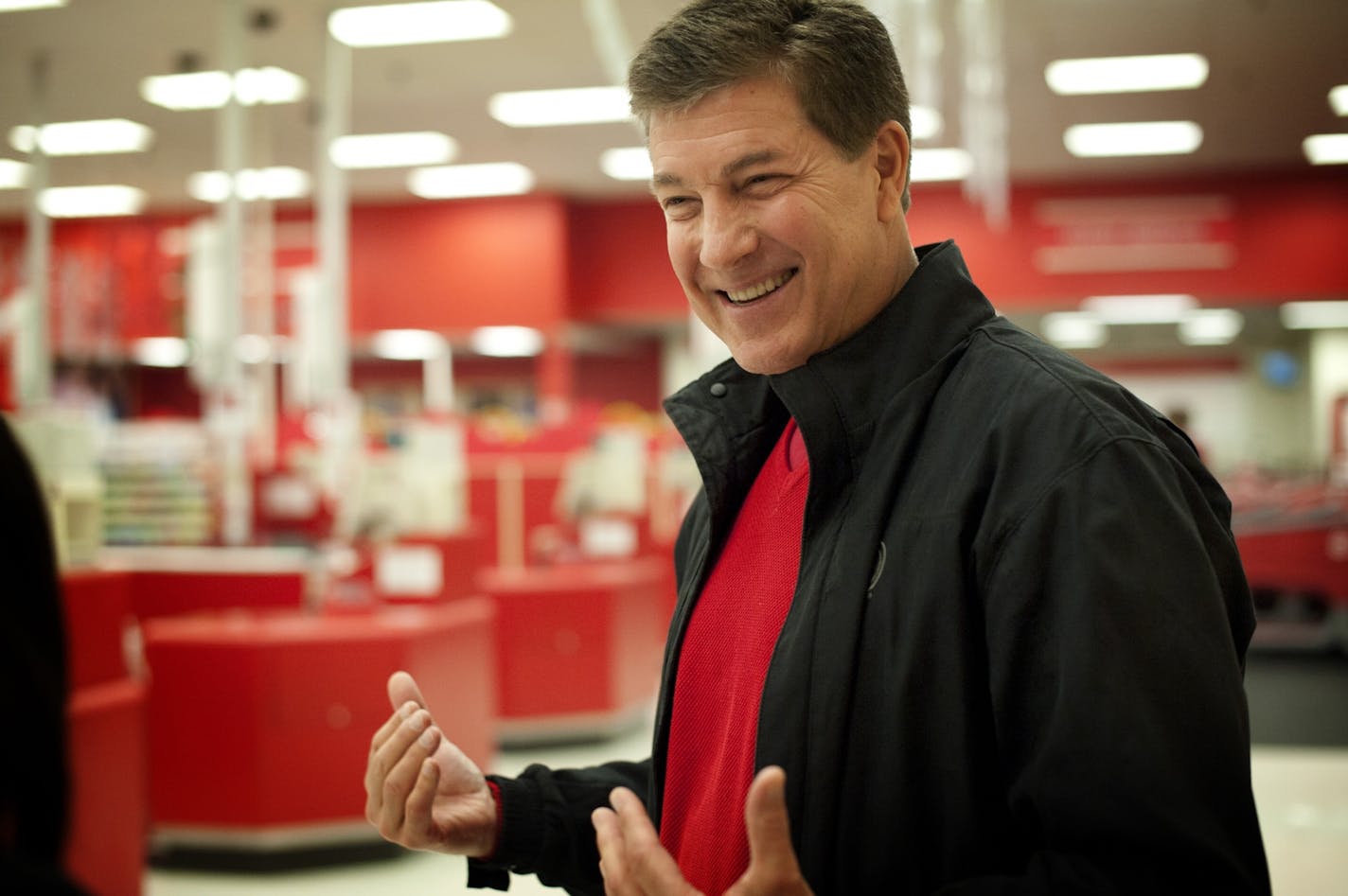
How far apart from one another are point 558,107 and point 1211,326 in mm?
8914

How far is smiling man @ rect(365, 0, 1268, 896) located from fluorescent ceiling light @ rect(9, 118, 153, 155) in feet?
33.1

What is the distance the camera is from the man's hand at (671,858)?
886mm

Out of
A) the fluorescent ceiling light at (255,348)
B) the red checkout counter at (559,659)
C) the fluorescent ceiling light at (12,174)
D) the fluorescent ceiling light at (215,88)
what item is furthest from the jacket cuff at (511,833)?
the fluorescent ceiling light at (12,174)

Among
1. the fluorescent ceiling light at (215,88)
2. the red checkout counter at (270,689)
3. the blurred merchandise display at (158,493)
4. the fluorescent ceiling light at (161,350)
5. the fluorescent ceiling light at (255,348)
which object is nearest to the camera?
the red checkout counter at (270,689)

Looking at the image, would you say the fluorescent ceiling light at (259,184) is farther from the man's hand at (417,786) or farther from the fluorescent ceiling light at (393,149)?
the man's hand at (417,786)

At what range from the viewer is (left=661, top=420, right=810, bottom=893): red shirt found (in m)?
1.19

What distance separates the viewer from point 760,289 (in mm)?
1249

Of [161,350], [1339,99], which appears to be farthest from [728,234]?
[161,350]

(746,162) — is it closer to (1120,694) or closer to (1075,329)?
(1120,694)

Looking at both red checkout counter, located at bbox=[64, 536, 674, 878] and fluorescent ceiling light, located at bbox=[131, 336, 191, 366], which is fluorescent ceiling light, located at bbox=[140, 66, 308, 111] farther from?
fluorescent ceiling light, located at bbox=[131, 336, 191, 366]

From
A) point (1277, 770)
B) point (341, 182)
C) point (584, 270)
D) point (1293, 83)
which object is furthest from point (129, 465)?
point (1293, 83)

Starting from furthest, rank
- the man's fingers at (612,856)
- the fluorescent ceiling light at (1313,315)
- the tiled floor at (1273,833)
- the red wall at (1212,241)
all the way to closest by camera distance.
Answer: the fluorescent ceiling light at (1313,315)
the red wall at (1212,241)
the tiled floor at (1273,833)
the man's fingers at (612,856)

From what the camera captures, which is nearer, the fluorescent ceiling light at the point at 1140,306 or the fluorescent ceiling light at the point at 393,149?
the fluorescent ceiling light at the point at 393,149

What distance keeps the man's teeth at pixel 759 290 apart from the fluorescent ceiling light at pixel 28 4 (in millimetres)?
7706
